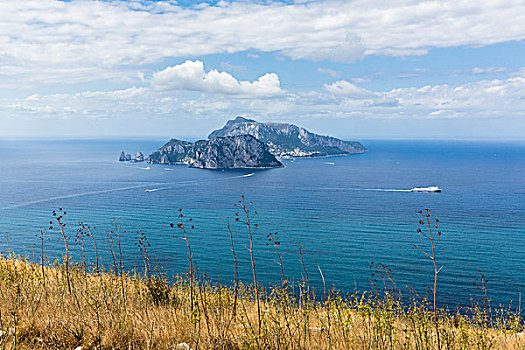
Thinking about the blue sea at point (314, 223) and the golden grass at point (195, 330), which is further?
the blue sea at point (314, 223)

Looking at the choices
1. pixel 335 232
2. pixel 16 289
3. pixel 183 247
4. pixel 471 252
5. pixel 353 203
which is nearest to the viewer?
pixel 16 289

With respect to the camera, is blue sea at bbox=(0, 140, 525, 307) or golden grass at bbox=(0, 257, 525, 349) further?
blue sea at bbox=(0, 140, 525, 307)

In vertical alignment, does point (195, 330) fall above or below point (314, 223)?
above

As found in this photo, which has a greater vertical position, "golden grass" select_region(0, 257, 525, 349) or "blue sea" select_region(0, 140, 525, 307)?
"golden grass" select_region(0, 257, 525, 349)

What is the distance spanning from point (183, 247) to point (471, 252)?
4610 centimetres

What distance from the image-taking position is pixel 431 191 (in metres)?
120

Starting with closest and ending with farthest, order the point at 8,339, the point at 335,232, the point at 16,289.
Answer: the point at 8,339 → the point at 16,289 → the point at 335,232

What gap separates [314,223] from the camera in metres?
77.9

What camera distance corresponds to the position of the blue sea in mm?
51000

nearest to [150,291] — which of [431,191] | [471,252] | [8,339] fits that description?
[8,339]

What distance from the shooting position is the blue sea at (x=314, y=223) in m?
51.0

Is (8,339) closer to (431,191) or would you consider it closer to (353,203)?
(353,203)

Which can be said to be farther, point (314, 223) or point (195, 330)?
point (314, 223)

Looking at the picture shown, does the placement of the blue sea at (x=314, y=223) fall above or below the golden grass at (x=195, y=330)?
below
